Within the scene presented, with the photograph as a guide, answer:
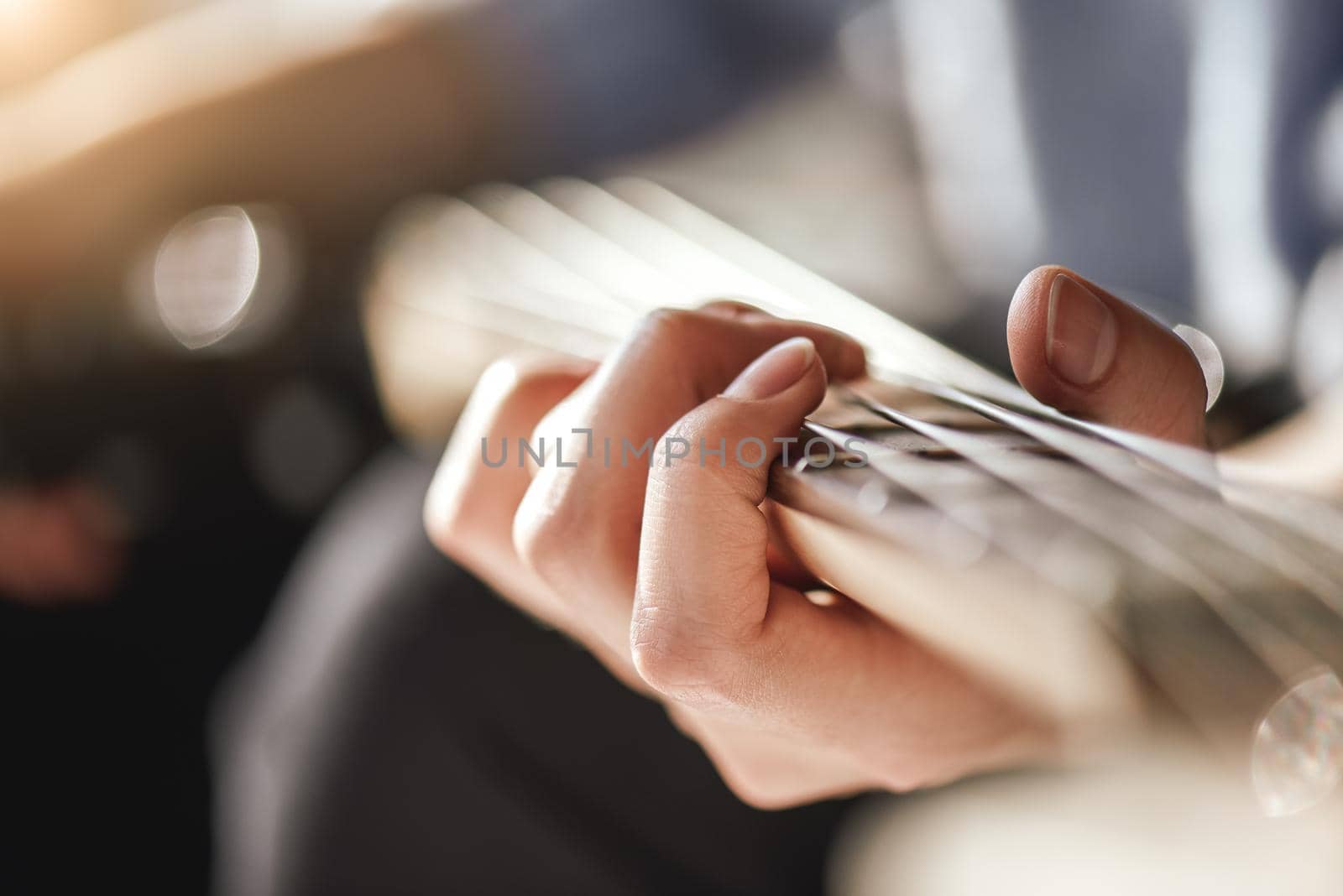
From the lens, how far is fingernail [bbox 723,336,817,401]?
232mm

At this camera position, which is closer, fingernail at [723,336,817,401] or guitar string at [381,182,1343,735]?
fingernail at [723,336,817,401]

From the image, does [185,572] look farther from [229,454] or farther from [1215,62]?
[1215,62]

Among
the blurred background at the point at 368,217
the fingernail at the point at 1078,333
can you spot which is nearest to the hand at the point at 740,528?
the fingernail at the point at 1078,333

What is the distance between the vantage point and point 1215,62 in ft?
1.56

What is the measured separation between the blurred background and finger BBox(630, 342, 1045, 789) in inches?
8.5

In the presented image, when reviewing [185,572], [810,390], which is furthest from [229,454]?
[810,390]

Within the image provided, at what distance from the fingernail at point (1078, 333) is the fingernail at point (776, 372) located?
0.18 feet

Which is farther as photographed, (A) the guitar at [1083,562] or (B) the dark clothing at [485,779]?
(B) the dark clothing at [485,779]

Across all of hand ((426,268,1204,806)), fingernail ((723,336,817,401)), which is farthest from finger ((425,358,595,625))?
fingernail ((723,336,817,401))

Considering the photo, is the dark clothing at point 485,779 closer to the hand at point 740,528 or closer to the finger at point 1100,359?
the hand at point 740,528

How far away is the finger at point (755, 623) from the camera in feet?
0.74

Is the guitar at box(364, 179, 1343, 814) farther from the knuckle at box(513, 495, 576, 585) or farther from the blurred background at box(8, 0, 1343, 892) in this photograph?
the blurred background at box(8, 0, 1343, 892)

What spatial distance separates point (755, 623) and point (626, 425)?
65 mm

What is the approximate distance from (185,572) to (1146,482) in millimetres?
576
